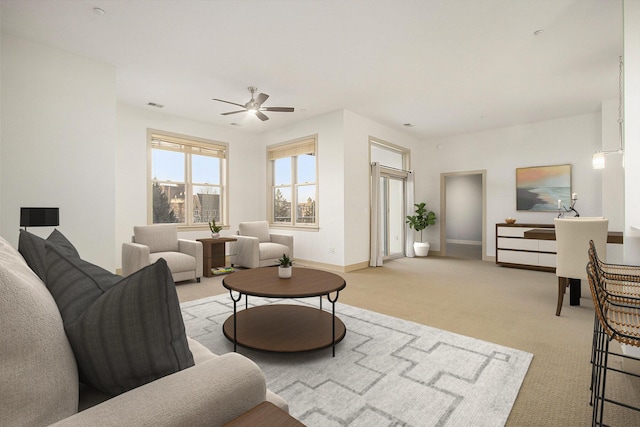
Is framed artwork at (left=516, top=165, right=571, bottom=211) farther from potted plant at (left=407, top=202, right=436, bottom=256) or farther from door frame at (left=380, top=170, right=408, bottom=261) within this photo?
door frame at (left=380, top=170, right=408, bottom=261)

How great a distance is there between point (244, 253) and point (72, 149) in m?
2.97

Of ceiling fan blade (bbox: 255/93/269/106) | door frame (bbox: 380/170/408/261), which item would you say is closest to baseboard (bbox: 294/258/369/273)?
door frame (bbox: 380/170/408/261)

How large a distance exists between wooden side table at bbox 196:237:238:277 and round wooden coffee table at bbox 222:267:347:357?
100 inches

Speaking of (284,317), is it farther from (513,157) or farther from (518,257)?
(513,157)

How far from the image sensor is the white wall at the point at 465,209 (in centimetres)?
1022

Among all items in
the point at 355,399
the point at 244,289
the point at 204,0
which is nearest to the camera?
the point at 355,399

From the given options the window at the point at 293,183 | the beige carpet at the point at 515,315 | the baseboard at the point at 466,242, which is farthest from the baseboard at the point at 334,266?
the baseboard at the point at 466,242

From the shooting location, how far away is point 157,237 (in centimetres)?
498

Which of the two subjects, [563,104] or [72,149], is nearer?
[72,149]

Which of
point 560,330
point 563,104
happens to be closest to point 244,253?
point 560,330

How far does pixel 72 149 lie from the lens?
147 inches

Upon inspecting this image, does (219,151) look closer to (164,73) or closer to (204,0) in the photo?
(164,73)

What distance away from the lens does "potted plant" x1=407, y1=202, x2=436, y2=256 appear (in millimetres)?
7692

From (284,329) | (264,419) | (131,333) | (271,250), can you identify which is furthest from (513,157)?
(131,333)
